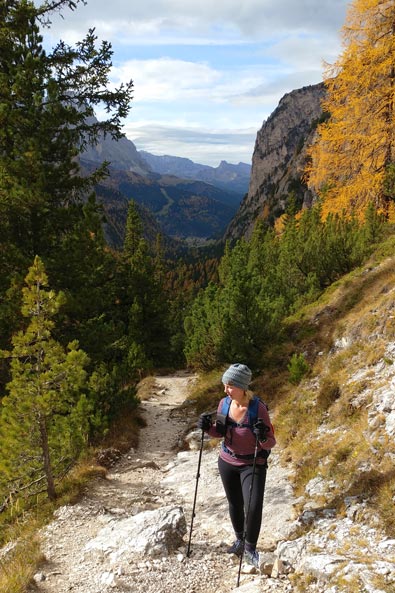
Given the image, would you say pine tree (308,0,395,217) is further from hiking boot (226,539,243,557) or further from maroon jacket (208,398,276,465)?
hiking boot (226,539,243,557)

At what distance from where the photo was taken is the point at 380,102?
50.3 ft

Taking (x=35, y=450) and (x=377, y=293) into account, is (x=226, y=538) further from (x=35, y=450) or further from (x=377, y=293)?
(x=377, y=293)

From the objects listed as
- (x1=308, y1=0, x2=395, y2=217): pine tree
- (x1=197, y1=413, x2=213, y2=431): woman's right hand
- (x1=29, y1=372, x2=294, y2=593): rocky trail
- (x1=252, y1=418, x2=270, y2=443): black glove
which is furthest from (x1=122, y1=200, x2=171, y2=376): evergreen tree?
(x1=252, y1=418, x2=270, y2=443): black glove

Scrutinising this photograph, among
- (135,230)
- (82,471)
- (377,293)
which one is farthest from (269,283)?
(135,230)

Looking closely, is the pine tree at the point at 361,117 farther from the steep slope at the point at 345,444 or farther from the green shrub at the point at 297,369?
the green shrub at the point at 297,369

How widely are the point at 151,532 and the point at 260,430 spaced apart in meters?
2.43

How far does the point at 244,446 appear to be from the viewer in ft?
16.2

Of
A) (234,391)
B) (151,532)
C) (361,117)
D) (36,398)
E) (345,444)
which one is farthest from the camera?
(361,117)

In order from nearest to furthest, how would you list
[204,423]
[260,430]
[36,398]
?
[260,430] → [204,423] → [36,398]

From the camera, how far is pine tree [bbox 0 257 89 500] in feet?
22.9

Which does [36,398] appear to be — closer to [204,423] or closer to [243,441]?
[204,423]

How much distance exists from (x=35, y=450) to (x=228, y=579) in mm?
4265

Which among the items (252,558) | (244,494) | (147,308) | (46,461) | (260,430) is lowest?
(147,308)

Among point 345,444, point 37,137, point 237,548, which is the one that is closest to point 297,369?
point 345,444
